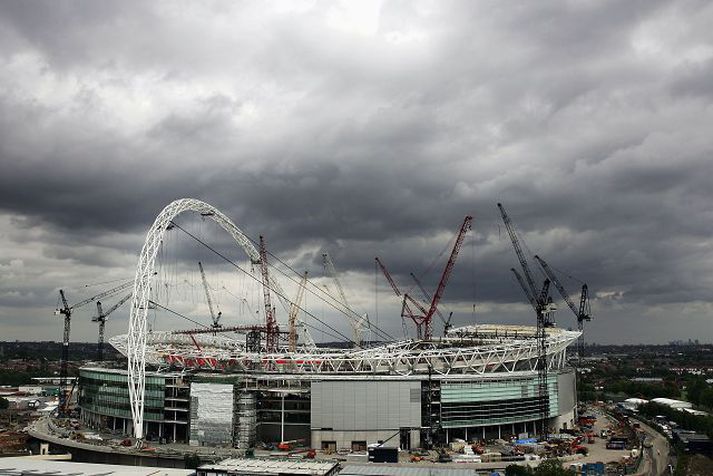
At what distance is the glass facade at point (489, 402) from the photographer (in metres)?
99.5

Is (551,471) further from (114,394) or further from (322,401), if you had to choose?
(114,394)

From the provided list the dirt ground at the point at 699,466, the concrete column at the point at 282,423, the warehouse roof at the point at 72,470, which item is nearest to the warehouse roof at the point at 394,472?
the warehouse roof at the point at 72,470

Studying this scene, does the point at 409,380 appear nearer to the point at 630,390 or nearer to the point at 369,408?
the point at 369,408

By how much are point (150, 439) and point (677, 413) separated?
101m

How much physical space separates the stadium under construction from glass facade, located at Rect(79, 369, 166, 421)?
18 cm

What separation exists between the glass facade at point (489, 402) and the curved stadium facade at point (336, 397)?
0.53 ft

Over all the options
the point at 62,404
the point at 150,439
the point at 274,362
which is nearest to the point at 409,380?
the point at 274,362

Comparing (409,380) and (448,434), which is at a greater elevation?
(409,380)

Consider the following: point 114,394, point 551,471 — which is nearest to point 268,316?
point 114,394

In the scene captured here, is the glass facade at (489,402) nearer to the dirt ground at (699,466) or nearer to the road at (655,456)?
the road at (655,456)

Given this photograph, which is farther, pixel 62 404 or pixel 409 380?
pixel 62 404

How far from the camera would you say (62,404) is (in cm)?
12888

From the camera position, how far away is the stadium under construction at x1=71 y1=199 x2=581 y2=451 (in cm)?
9469

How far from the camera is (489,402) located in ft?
335
